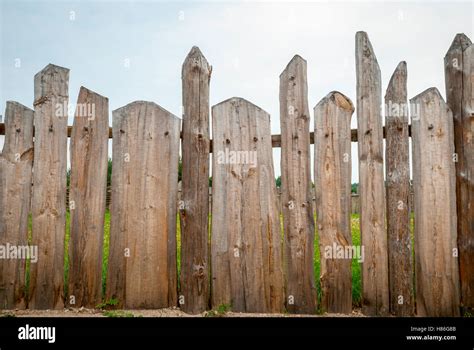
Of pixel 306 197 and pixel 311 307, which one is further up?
pixel 306 197

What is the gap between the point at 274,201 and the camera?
15.3ft

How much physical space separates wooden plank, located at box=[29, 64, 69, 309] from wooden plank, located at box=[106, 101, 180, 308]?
54 cm

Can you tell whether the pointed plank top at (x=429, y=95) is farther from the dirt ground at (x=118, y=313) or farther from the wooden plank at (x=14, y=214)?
the wooden plank at (x=14, y=214)

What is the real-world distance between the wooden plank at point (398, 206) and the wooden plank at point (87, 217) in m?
2.75

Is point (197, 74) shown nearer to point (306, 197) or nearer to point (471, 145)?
point (306, 197)

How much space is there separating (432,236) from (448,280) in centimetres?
45

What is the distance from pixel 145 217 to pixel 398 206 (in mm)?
2403

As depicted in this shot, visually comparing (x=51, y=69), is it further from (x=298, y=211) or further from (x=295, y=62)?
(x=298, y=211)

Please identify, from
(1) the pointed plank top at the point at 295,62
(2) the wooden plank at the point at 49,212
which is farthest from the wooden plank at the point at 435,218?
(2) the wooden plank at the point at 49,212

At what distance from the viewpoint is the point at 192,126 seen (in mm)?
4711

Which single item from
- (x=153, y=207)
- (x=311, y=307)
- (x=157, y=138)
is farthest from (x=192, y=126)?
(x=311, y=307)
